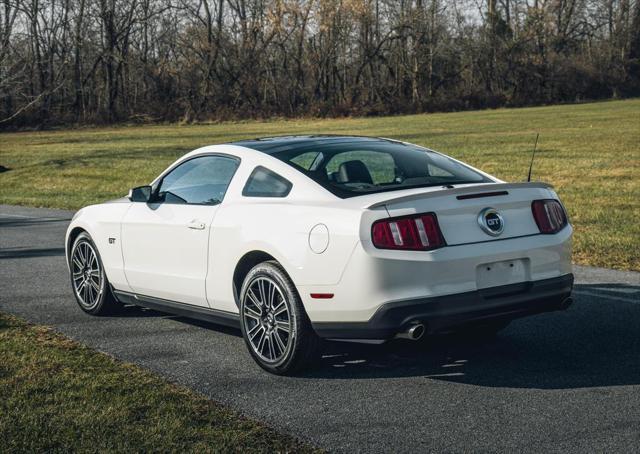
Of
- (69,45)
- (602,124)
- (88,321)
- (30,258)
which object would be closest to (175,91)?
(69,45)

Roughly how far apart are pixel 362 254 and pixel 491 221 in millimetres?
841

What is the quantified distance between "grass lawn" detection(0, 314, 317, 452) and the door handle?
3.46 ft

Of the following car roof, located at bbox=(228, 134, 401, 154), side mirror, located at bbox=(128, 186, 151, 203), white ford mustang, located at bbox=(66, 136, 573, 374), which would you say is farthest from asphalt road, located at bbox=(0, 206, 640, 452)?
car roof, located at bbox=(228, 134, 401, 154)

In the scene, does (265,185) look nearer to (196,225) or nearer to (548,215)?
(196,225)

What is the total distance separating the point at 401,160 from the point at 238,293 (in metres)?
1.42

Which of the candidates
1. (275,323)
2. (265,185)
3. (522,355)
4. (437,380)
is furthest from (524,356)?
(265,185)

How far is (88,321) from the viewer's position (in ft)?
24.8

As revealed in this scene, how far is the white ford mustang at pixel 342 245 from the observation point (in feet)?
17.2

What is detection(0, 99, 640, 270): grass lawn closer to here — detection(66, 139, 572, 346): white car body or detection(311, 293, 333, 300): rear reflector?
detection(66, 139, 572, 346): white car body

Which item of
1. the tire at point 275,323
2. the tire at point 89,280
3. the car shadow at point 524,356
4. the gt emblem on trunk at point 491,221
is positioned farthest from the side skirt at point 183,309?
the gt emblem on trunk at point 491,221

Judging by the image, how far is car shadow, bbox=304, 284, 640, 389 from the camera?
5.53m

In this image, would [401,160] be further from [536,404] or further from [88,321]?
[88,321]

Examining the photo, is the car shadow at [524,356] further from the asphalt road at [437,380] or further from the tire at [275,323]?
the tire at [275,323]

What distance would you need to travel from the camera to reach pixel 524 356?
6.06 m
